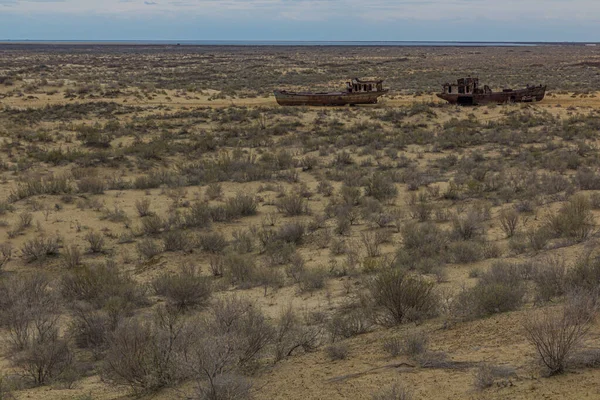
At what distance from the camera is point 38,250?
409 inches

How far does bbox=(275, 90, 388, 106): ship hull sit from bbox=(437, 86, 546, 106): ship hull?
176 inches

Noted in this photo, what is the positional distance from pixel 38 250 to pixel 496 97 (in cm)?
2770

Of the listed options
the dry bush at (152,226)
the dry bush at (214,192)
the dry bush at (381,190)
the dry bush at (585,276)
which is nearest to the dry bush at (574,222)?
the dry bush at (585,276)

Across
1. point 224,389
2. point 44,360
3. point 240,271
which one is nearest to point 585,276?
point 224,389

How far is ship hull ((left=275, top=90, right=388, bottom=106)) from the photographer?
31952 mm

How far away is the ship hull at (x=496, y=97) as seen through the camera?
31.3m

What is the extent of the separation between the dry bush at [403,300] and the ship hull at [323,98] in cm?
2607

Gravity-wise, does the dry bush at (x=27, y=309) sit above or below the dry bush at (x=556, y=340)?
below

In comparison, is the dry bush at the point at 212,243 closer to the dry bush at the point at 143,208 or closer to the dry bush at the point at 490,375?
the dry bush at the point at 143,208

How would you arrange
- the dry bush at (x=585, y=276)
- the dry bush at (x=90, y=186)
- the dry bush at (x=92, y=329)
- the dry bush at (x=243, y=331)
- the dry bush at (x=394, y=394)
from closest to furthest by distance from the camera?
the dry bush at (x=394, y=394), the dry bush at (x=243, y=331), the dry bush at (x=92, y=329), the dry bush at (x=585, y=276), the dry bush at (x=90, y=186)

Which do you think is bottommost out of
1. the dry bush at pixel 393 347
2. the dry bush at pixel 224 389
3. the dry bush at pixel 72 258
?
the dry bush at pixel 72 258

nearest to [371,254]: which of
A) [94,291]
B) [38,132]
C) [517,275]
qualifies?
[517,275]

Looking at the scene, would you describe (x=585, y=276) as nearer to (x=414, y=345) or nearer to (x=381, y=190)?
(x=414, y=345)

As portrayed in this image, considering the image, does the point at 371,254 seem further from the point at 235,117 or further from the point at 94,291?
the point at 235,117
